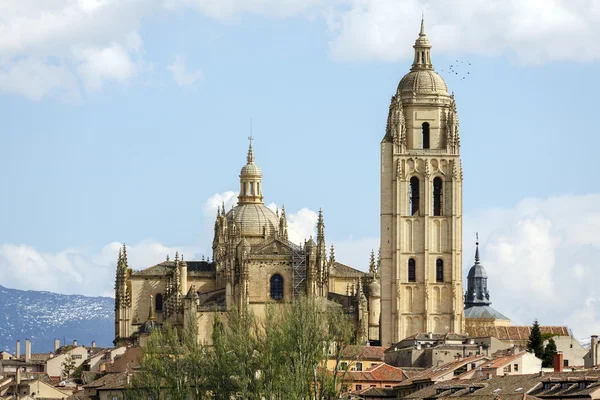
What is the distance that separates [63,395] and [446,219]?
27.5 metres

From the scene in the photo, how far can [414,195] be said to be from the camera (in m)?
125

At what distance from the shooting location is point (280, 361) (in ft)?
260

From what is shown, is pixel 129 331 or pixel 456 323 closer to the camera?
pixel 456 323

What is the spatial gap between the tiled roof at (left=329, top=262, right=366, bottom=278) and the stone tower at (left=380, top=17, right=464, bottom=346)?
4629 mm

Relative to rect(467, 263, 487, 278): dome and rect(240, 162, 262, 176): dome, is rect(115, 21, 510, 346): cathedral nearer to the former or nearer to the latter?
rect(240, 162, 262, 176): dome

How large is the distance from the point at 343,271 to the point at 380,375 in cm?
3282

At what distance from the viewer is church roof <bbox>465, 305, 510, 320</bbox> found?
145m

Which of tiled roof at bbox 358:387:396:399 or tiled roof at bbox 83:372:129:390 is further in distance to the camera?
tiled roof at bbox 83:372:129:390

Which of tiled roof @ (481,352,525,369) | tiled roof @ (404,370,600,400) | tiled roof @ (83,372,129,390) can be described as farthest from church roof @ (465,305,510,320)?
tiled roof @ (404,370,600,400)

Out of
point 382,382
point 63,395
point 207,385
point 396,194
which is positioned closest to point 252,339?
point 207,385

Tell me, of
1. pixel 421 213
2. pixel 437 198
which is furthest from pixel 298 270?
pixel 437 198

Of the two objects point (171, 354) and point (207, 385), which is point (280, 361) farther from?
point (171, 354)

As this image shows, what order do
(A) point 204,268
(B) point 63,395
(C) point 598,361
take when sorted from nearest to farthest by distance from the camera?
(C) point 598,361
(B) point 63,395
(A) point 204,268

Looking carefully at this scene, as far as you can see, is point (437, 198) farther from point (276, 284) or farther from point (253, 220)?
A: point (253, 220)
